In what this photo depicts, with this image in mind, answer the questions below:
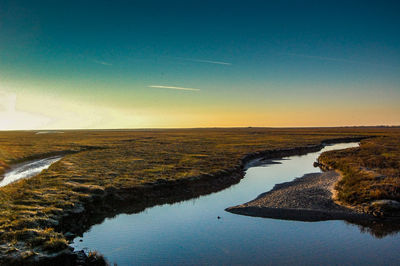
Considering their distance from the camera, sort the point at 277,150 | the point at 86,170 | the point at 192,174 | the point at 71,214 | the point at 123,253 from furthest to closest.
Result: 1. the point at 277,150
2. the point at 86,170
3. the point at 192,174
4. the point at 71,214
5. the point at 123,253

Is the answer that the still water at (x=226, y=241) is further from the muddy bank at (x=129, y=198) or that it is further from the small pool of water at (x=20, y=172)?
the small pool of water at (x=20, y=172)

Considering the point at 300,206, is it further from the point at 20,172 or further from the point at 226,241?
the point at 20,172

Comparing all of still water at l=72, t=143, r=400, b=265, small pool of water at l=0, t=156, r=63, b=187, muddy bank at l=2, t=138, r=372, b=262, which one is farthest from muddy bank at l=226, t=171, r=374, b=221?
small pool of water at l=0, t=156, r=63, b=187

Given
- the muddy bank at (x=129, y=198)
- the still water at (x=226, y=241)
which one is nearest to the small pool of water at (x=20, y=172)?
the muddy bank at (x=129, y=198)

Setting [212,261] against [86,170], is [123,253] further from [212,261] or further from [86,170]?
[86,170]

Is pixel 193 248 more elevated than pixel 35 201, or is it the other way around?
pixel 35 201

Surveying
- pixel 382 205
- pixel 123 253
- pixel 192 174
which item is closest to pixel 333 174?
pixel 382 205

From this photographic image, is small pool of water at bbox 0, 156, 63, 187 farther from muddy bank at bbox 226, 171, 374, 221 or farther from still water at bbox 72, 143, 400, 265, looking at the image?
muddy bank at bbox 226, 171, 374, 221

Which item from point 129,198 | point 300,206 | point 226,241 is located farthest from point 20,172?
point 300,206
